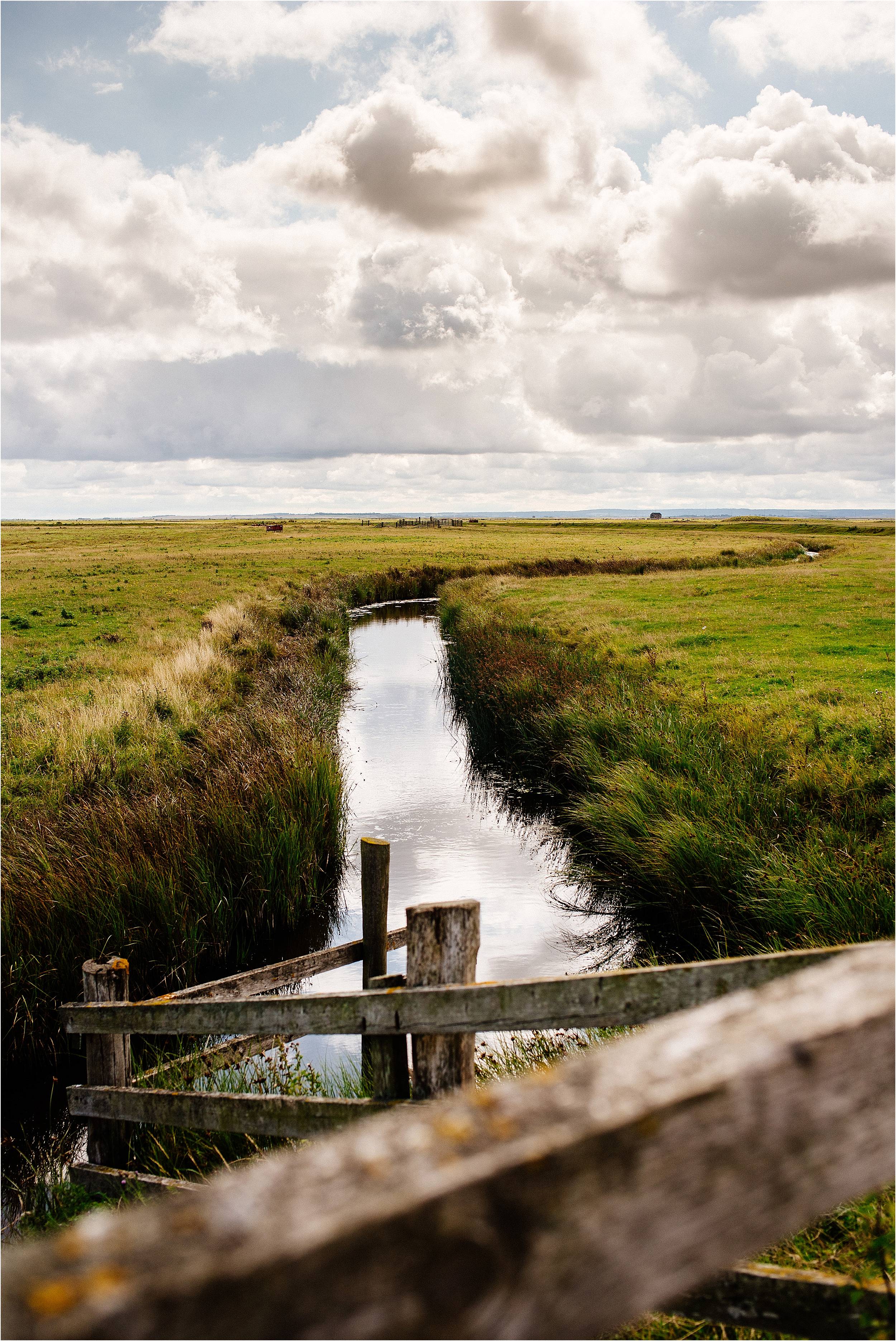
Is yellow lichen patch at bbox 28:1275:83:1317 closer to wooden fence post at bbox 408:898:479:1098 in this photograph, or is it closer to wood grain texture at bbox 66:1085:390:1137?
wooden fence post at bbox 408:898:479:1098

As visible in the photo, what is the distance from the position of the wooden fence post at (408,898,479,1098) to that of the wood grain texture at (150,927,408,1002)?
7.50ft

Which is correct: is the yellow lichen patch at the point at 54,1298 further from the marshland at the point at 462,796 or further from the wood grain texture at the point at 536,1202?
the marshland at the point at 462,796

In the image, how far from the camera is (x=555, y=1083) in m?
1.08

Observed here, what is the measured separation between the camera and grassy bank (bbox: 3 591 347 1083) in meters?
7.74

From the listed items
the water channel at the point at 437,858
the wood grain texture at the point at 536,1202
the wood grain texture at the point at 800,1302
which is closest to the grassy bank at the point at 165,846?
the water channel at the point at 437,858

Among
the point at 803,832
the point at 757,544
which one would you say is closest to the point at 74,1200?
the point at 803,832

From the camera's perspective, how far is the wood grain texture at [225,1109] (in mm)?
4121

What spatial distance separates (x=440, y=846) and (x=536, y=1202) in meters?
12.7

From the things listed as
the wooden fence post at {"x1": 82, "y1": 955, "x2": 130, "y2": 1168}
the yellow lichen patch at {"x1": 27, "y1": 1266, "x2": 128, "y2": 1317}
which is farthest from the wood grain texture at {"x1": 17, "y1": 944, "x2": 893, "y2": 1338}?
the wooden fence post at {"x1": 82, "y1": 955, "x2": 130, "y2": 1168}

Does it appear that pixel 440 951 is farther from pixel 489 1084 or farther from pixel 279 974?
pixel 279 974

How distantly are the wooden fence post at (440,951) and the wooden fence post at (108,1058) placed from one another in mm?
2672

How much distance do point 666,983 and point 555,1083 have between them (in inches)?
73.6

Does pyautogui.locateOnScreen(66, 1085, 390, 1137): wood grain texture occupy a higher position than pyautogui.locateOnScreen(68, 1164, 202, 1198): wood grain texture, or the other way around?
pyautogui.locateOnScreen(66, 1085, 390, 1137): wood grain texture

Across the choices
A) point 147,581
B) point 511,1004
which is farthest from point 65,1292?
point 147,581
